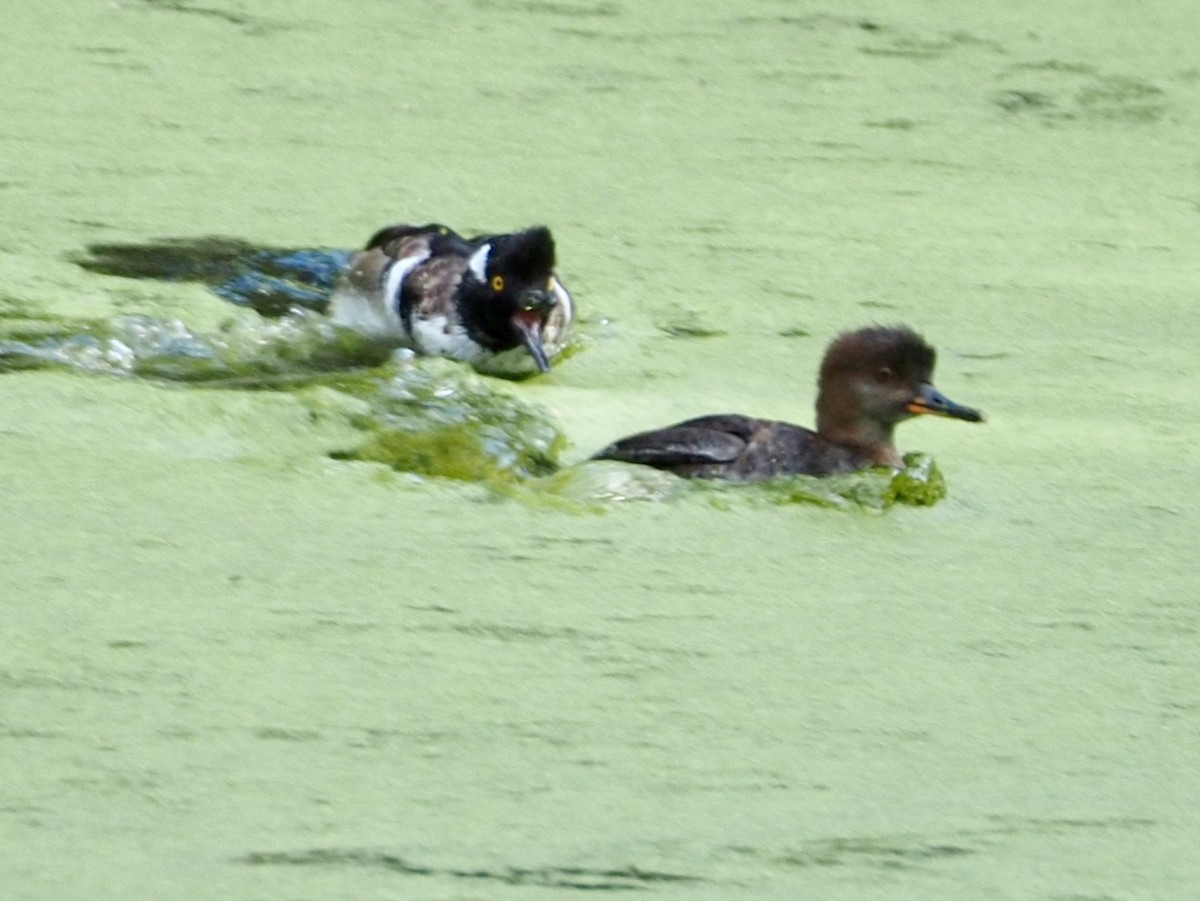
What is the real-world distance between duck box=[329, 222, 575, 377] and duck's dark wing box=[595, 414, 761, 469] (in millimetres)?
1171

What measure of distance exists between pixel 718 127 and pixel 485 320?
56.8 inches

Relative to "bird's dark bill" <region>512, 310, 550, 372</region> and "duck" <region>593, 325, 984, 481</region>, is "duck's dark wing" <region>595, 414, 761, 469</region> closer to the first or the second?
"duck" <region>593, 325, 984, 481</region>

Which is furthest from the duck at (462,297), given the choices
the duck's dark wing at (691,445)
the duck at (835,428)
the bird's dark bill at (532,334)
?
the duck's dark wing at (691,445)

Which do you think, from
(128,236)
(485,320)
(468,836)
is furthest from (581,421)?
(468,836)

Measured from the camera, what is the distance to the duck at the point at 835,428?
461cm

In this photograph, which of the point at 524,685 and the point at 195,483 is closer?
the point at 524,685

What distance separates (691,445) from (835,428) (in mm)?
378

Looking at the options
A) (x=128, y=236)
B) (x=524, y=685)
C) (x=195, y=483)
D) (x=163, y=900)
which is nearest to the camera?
(x=163, y=900)

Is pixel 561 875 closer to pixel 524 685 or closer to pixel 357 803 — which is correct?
pixel 357 803

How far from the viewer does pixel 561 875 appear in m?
2.91

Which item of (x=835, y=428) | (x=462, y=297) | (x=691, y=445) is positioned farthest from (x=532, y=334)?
(x=691, y=445)

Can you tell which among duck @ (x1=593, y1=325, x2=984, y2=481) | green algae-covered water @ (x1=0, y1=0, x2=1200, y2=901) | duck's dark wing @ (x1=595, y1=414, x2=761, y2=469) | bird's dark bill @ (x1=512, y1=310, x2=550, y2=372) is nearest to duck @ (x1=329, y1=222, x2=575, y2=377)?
bird's dark bill @ (x1=512, y1=310, x2=550, y2=372)

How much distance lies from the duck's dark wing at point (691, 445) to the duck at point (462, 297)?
1171mm

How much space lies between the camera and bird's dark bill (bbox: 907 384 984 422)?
A: 4.79 meters
